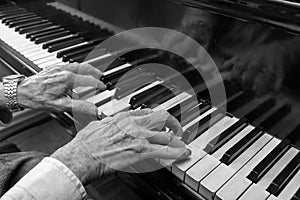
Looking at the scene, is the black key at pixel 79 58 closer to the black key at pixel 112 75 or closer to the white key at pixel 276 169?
the black key at pixel 112 75

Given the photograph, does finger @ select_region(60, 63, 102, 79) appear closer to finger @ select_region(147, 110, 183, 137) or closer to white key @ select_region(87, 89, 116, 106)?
white key @ select_region(87, 89, 116, 106)

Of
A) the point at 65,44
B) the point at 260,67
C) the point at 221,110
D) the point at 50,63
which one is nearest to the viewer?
the point at 260,67

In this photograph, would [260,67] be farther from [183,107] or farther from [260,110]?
[183,107]

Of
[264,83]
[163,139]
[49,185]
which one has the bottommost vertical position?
[49,185]

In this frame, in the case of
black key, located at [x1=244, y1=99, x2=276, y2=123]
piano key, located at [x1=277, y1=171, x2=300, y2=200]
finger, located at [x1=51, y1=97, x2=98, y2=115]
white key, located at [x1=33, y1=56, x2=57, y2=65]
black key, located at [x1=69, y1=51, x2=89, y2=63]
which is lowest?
finger, located at [x1=51, y1=97, x2=98, y2=115]

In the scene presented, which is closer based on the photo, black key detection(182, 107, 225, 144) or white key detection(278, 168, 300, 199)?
white key detection(278, 168, 300, 199)

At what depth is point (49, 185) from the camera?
694mm

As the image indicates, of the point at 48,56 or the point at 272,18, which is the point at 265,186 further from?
the point at 48,56

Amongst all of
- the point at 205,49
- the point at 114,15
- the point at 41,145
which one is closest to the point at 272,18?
the point at 205,49

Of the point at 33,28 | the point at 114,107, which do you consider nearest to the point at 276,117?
the point at 114,107

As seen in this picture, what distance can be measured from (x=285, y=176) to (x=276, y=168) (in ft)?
0.10

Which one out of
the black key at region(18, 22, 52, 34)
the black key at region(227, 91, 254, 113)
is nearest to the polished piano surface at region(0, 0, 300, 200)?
the black key at region(227, 91, 254, 113)

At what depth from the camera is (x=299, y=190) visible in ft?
2.27

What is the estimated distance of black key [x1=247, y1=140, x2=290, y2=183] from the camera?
72 cm
